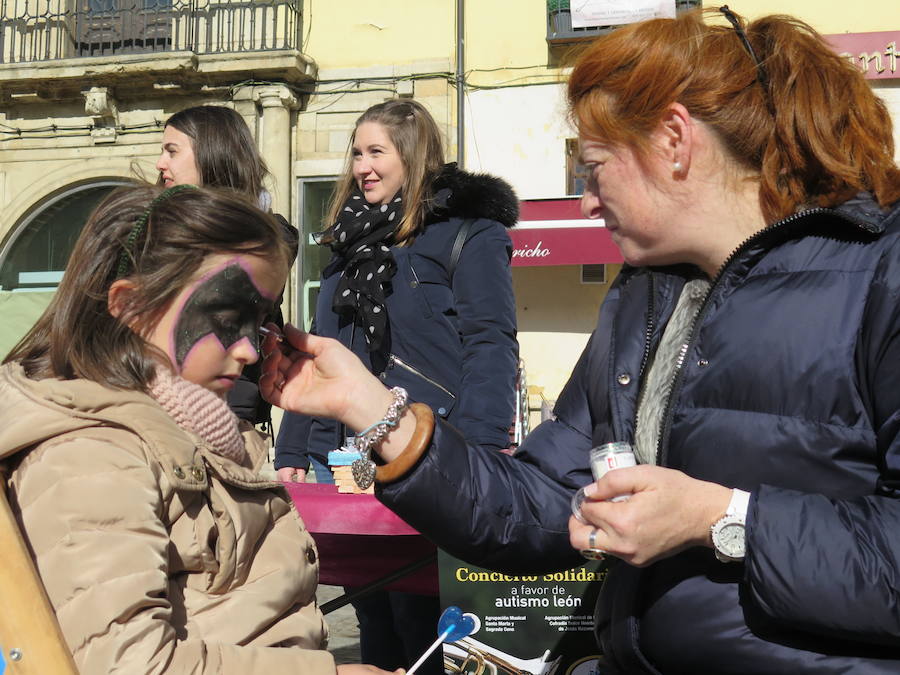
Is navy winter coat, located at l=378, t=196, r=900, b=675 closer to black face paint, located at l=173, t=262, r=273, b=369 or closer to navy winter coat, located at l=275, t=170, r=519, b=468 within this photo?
black face paint, located at l=173, t=262, r=273, b=369

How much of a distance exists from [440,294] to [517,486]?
124cm

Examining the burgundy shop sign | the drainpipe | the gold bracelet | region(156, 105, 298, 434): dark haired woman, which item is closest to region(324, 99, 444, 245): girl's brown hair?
region(156, 105, 298, 434): dark haired woman

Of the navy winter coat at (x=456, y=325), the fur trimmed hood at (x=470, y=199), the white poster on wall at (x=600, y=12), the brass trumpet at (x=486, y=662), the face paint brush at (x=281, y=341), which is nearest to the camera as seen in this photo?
Answer: the face paint brush at (x=281, y=341)

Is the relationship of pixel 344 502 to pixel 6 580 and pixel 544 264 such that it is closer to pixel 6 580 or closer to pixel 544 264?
pixel 6 580

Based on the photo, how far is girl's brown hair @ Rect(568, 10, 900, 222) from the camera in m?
1.72

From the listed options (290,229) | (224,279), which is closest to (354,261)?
(290,229)

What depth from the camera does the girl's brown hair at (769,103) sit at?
5.64ft

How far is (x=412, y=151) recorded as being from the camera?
3.39 metres

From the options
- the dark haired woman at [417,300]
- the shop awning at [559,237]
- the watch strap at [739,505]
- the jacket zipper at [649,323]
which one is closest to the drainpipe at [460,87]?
the shop awning at [559,237]

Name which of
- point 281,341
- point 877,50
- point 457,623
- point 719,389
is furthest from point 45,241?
point 719,389

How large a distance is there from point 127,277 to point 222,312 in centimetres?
18

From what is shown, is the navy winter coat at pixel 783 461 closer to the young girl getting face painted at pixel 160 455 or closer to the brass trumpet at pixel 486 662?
the young girl getting face painted at pixel 160 455

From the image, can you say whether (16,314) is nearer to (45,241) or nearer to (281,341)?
(281,341)

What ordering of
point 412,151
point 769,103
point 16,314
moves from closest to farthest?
1. point 769,103
2. point 412,151
3. point 16,314
